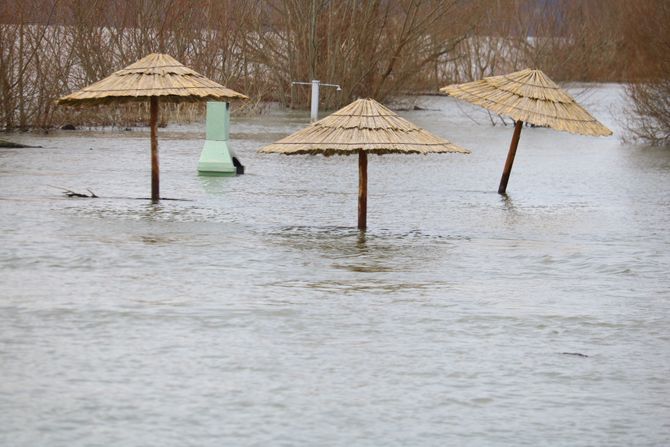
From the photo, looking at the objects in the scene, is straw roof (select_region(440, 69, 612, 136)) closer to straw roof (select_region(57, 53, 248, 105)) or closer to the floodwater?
the floodwater

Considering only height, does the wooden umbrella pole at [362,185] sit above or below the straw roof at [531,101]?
below

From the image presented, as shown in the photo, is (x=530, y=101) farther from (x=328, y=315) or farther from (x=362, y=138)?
(x=328, y=315)

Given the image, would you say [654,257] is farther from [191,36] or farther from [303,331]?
[191,36]

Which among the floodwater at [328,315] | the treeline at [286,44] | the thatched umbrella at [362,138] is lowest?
the floodwater at [328,315]

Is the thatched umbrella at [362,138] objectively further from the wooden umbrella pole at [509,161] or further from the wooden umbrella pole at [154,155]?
the wooden umbrella pole at [509,161]

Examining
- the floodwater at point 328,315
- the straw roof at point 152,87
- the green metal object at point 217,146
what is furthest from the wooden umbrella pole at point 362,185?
the green metal object at point 217,146

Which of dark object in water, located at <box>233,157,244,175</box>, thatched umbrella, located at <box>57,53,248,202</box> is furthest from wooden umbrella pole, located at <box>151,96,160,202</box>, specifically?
dark object in water, located at <box>233,157,244,175</box>

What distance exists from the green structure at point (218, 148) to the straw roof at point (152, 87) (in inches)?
144

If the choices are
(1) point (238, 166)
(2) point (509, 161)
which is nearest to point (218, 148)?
(1) point (238, 166)

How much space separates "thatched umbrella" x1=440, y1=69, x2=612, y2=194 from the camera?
717 inches

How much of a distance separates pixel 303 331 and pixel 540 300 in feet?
7.70

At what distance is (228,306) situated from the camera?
34.3 ft

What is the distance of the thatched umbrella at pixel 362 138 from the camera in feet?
45.2

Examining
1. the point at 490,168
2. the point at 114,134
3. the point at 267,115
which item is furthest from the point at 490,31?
→ the point at 490,168
